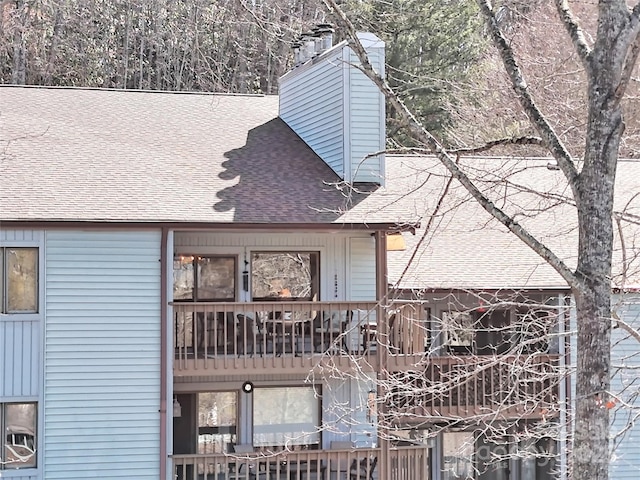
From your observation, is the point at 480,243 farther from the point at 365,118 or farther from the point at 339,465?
the point at 339,465

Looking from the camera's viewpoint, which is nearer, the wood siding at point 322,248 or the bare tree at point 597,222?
the bare tree at point 597,222

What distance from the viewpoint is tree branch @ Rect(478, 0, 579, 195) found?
8.48m

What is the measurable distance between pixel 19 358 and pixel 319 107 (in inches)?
282

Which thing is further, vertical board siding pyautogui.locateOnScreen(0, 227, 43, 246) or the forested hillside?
the forested hillside

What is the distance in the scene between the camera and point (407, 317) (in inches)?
604

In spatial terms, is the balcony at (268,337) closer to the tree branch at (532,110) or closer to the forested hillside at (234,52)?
the tree branch at (532,110)

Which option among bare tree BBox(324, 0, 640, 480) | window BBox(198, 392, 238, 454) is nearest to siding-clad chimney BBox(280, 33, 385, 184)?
window BBox(198, 392, 238, 454)

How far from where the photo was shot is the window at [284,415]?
54.1ft

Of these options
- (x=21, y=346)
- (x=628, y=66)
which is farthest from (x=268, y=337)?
(x=628, y=66)

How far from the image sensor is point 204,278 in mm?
16406

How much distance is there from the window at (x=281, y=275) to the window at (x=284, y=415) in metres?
1.67

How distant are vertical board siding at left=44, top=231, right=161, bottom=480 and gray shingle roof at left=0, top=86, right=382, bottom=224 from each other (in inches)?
25.6

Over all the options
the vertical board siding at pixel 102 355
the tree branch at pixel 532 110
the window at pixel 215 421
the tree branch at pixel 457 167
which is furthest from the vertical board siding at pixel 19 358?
the tree branch at pixel 532 110

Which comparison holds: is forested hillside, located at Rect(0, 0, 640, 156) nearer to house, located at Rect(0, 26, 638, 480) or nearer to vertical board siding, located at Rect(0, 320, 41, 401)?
house, located at Rect(0, 26, 638, 480)
